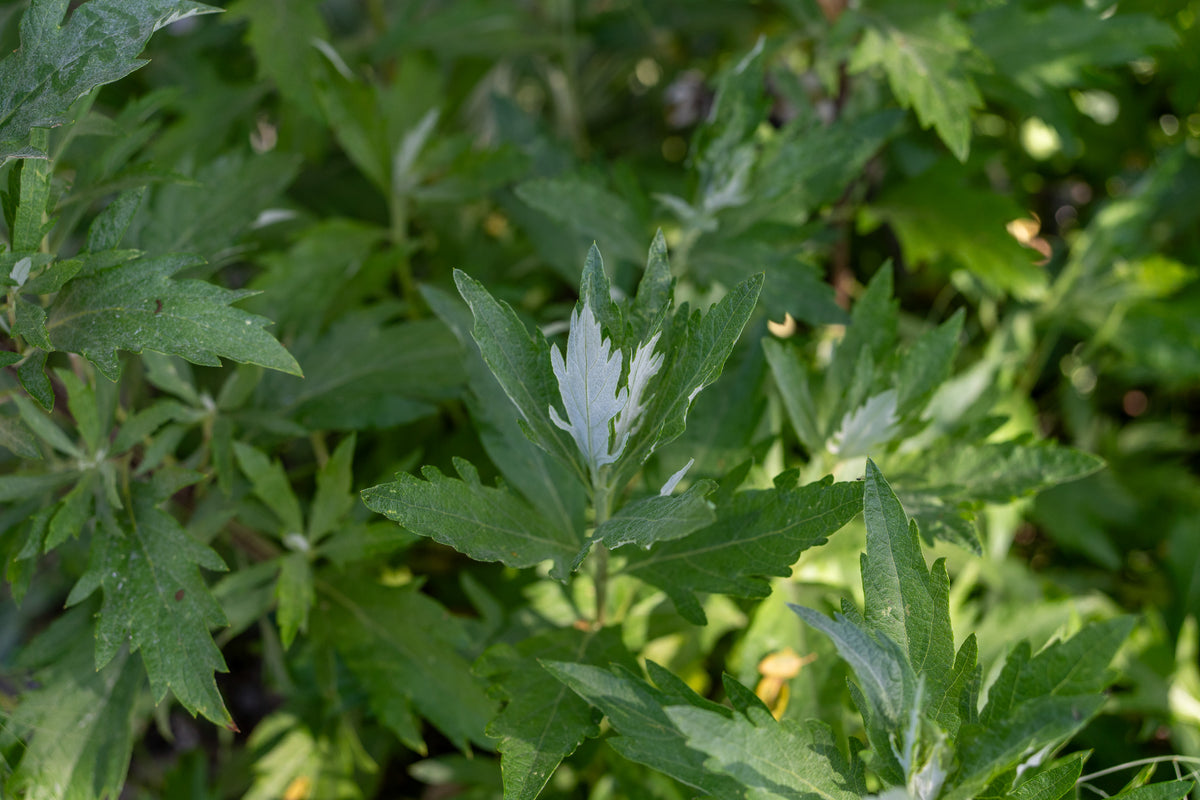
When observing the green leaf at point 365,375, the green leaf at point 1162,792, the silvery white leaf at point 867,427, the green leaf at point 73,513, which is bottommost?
the green leaf at point 1162,792

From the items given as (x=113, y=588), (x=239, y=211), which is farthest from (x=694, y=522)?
(x=239, y=211)

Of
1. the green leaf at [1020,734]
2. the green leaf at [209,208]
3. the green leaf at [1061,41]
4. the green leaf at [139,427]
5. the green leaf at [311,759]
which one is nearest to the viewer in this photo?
the green leaf at [1020,734]

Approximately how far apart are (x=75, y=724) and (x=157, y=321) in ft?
1.84

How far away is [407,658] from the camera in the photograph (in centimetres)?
105

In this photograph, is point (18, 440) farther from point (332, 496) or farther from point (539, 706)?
point (539, 706)

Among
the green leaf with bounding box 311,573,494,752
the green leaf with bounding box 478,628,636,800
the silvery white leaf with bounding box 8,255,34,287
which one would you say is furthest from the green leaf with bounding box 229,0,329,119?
the green leaf with bounding box 478,628,636,800

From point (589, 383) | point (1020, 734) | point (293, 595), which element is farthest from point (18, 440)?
point (1020, 734)

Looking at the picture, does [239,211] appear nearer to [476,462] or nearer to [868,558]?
[476,462]

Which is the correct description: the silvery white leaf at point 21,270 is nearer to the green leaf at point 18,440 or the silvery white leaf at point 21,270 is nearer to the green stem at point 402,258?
the green leaf at point 18,440

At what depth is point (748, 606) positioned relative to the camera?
46.6 inches

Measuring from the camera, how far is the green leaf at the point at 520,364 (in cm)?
78

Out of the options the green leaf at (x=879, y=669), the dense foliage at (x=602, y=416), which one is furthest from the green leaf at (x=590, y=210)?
the green leaf at (x=879, y=669)

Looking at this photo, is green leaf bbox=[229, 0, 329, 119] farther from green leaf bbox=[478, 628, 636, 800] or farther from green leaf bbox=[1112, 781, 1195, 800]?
green leaf bbox=[1112, 781, 1195, 800]

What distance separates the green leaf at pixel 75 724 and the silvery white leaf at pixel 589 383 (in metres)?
0.68
